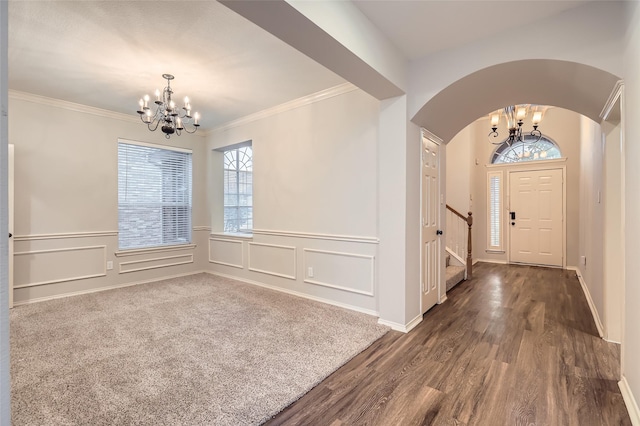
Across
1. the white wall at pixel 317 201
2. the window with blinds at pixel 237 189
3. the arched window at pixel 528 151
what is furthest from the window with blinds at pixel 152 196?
the arched window at pixel 528 151

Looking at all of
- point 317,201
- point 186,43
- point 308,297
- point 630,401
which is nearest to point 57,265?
point 308,297

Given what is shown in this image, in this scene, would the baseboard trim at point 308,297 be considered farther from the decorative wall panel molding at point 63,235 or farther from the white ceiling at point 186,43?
the white ceiling at point 186,43

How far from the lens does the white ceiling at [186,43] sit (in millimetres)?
2133

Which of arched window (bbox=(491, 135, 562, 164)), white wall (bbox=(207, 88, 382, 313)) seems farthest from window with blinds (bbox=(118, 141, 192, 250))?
arched window (bbox=(491, 135, 562, 164))

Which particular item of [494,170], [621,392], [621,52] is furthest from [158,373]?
[494,170]

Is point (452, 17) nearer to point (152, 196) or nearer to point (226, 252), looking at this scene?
point (226, 252)

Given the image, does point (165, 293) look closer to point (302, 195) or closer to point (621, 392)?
point (302, 195)

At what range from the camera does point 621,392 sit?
1.90 meters

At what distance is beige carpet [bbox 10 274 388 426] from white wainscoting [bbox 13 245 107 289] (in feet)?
1.12

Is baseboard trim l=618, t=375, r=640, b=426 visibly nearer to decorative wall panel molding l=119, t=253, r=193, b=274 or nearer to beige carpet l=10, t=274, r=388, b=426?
beige carpet l=10, t=274, r=388, b=426

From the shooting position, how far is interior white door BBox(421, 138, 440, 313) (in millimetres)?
3254

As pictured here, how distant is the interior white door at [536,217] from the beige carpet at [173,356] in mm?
4754

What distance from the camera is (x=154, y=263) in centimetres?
488

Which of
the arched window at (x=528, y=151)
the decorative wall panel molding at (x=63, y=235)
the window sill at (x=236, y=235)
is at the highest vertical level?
the arched window at (x=528, y=151)
